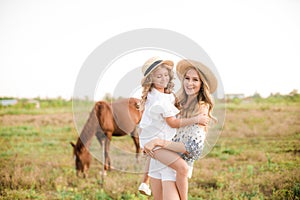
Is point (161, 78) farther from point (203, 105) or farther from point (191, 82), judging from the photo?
point (203, 105)

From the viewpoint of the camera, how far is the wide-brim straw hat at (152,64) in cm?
258

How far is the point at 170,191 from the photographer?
2.67 meters

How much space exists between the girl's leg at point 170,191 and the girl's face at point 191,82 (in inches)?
27.2

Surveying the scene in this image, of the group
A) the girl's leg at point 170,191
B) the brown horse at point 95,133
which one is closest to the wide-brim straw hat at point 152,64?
the girl's leg at point 170,191

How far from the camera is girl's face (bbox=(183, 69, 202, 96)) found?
2670 mm

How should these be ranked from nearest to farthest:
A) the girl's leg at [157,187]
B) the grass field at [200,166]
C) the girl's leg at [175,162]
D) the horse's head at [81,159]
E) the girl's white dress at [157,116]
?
1. the girl's white dress at [157,116]
2. the girl's leg at [175,162]
3. the girl's leg at [157,187]
4. the grass field at [200,166]
5. the horse's head at [81,159]

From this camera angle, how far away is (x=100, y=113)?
8.17m

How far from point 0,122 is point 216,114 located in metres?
13.5

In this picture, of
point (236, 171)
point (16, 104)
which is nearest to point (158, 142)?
point (236, 171)

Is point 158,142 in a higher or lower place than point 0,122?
higher

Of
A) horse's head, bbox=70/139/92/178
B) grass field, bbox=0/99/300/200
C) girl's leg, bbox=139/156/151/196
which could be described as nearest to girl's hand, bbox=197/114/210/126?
girl's leg, bbox=139/156/151/196

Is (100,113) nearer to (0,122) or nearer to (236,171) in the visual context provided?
(236,171)

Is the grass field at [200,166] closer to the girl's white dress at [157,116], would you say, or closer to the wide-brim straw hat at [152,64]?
the girl's white dress at [157,116]

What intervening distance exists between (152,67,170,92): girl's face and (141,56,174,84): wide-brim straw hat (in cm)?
4
